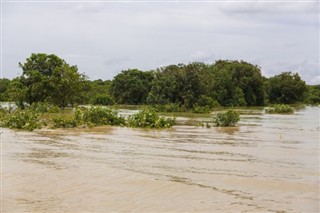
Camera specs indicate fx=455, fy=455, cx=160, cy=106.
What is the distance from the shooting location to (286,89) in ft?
245

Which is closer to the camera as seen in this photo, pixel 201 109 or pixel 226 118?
pixel 226 118

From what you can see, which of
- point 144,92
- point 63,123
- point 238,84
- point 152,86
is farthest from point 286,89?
point 63,123

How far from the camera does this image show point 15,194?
8680 millimetres

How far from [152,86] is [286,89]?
1389 inches

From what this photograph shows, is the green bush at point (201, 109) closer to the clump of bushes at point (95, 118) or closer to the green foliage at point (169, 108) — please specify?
the green foliage at point (169, 108)

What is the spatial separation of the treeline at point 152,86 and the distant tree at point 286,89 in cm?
680

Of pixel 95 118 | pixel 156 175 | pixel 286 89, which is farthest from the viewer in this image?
pixel 286 89

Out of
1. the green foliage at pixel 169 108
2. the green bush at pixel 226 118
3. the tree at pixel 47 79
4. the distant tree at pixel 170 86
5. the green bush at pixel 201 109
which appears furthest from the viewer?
the distant tree at pixel 170 86

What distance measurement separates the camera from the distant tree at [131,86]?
6350 centimetres

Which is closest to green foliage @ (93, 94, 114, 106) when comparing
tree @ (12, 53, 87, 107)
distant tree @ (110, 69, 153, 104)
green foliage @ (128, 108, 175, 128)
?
distant tree @ (110, 69, 153, 104)

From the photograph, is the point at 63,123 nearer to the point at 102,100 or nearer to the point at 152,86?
the point at 152,86

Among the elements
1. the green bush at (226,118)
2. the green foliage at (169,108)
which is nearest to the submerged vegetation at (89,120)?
the green bush at (226,118)

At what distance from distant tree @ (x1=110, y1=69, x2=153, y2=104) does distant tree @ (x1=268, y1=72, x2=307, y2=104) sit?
22.9 meters

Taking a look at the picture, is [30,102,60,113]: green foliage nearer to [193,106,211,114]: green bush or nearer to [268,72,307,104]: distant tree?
[193,106,211,114]: green bush
